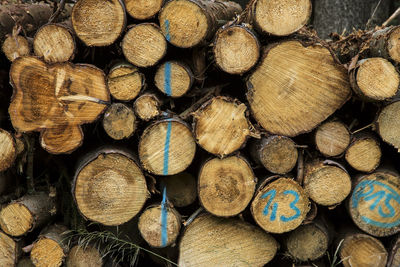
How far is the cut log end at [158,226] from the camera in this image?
2.43 meters

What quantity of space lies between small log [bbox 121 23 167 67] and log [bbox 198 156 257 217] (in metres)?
0.72

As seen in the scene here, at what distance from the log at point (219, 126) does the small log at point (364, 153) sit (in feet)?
2.14

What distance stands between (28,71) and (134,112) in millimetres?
683

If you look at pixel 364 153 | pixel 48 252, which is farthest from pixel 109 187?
pixel 364 153

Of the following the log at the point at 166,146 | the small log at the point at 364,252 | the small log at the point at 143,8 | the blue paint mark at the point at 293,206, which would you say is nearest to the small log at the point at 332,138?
the blue paint mark at the point at 293,206

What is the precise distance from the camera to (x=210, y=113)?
2.29 metres

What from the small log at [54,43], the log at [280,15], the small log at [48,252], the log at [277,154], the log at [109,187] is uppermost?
the log at [280,15]

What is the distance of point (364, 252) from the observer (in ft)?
8.09

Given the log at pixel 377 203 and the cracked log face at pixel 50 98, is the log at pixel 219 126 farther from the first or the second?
the log at pixel 377 203

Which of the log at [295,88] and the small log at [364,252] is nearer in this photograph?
the log at [295,88]

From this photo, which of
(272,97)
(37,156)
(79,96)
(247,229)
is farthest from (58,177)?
(272,97)

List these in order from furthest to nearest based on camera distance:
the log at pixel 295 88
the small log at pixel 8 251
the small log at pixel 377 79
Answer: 1. the small log at pixel 8 251
2. the log at pixel 295 88
3. the small log at pixel 377 79

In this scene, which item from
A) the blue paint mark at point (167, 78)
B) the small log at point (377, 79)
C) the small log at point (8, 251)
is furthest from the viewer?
the small log at point (8, 251)

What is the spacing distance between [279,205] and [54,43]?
1.70 m
